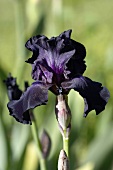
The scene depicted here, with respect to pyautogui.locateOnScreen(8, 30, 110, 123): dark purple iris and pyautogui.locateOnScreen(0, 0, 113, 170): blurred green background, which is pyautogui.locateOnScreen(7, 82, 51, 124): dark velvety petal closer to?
pyautogui.locateOnScreen(8, 30, 110, 123): dark purple iris

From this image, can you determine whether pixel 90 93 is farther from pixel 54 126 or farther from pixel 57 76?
pixel 54 126

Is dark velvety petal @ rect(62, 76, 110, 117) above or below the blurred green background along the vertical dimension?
below

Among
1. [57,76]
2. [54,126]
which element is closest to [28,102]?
[57,76]

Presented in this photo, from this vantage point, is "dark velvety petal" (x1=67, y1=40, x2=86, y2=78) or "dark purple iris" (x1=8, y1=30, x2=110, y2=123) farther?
"dark velvety petal" (x1=67, y1=40, x2=86, y2=78)

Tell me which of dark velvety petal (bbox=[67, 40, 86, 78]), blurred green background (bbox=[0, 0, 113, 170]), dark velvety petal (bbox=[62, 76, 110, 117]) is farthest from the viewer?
blurred green background (bbox=[0, 0, 113, 170])

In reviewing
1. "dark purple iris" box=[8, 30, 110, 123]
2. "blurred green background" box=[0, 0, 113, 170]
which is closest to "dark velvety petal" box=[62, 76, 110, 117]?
"dark purple iris" box=[8, 30, 110, 123]

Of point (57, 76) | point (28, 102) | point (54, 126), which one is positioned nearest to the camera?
point (28, 102)

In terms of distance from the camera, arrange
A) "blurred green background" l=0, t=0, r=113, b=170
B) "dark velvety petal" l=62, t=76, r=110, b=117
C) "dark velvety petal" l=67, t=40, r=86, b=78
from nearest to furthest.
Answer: "dark velvety petal" l=62, t=76, r=110, b=117 → "dark velvety petal" l=67, t=40, r=86, b=78 → "blurred green background" l=0, t=0, r=113, b=170
